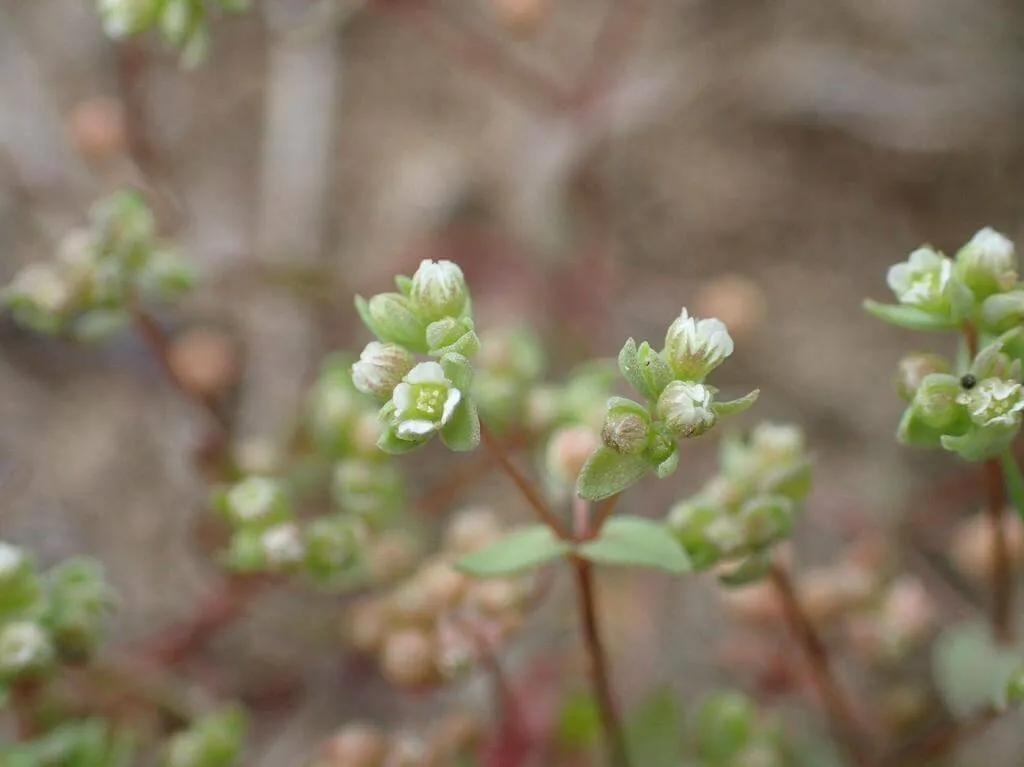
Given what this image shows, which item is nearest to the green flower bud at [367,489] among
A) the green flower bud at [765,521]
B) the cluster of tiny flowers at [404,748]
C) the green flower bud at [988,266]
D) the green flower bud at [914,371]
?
the cluster of tiny flowers at [404,748]

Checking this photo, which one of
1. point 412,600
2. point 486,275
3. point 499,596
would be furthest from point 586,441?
point 486,275

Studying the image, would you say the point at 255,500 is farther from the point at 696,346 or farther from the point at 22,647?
the point at 696,346

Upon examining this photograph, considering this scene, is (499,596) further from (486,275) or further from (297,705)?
(486,275)

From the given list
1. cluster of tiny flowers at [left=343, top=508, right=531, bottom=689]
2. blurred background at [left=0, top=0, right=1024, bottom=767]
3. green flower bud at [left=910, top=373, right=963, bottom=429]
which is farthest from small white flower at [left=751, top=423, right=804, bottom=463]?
blurred background at [left=0, top=0, right=1024, bottom=767]

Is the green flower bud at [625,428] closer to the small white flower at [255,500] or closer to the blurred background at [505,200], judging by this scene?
the small white flower at [255,500]

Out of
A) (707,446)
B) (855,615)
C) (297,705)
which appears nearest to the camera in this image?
(855,615)

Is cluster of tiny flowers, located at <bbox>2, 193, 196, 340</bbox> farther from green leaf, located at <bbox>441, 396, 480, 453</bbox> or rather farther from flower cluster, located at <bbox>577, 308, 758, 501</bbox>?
flower cluster, located at <bbox>577, 308, 758, 501</bbox>
